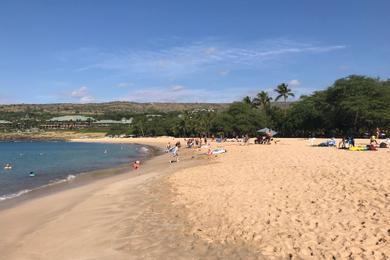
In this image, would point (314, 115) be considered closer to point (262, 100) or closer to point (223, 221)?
point (262, 100)

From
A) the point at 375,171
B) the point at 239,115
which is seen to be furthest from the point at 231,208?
the point at 239,115

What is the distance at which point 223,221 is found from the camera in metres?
12.7

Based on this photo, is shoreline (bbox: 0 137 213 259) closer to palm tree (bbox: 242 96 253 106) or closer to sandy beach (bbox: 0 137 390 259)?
sandy beach (bbox: 0 137 390 259)

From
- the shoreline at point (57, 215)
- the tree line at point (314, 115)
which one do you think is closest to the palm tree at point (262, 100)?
the tree line at point (314, 115)

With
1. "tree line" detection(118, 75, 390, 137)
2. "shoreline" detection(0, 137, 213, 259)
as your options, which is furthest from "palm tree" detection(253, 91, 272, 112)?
"shoreline" detection(0, 137, 213, 259)

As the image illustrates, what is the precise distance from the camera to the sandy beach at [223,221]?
999 cm

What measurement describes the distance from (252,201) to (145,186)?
30.8 feet

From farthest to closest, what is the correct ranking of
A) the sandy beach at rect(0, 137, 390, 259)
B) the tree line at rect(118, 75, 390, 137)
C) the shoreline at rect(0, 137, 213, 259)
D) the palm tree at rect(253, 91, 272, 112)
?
the palm tree at rect(253, 91, 272, 112) < the tree line at rect(118, 75, 390, 137) < the shoreline at rect(0, 137, 213, 259) < the sandy beach at rect(0, 137, 390, 259)

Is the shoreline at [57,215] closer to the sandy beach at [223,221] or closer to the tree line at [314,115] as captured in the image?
the sandy beach at [223,221]

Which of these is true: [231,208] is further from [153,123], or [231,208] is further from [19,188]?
[153,123]

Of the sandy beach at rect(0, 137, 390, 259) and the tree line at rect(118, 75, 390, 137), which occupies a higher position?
the tree line at rect(118, 75, 390, 137)

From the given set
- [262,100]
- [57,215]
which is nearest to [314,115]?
[262,100]

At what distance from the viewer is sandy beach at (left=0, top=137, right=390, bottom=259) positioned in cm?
999

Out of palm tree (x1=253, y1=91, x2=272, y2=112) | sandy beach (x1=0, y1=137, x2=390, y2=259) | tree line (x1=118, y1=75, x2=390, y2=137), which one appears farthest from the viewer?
palm tree (x1=253, y1=91, x2=272, y2=112)
